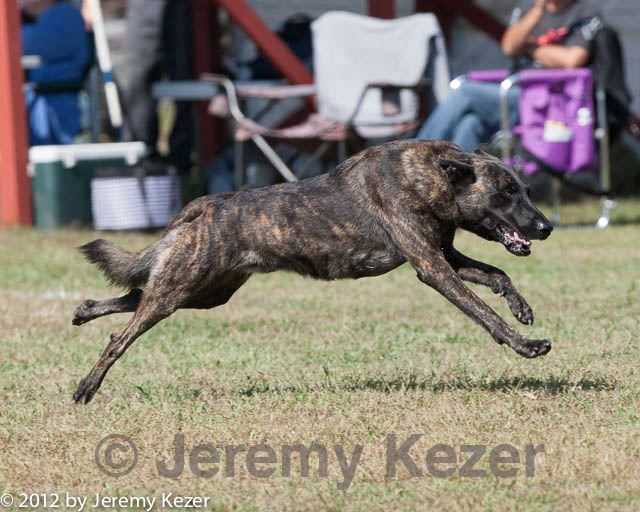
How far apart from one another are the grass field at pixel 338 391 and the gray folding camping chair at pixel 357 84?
7.66ft

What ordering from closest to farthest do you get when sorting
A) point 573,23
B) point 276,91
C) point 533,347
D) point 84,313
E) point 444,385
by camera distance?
point 533,347
point 444,385
point 84,313
point 573,23
point 276,91

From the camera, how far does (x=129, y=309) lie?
19.5ft

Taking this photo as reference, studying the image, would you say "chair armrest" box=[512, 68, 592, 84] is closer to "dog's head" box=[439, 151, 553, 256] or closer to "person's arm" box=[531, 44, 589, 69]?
"person's arm" box=[531, 44, 589, 69]

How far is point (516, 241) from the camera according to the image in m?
5.55

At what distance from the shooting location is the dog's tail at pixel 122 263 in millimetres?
5816

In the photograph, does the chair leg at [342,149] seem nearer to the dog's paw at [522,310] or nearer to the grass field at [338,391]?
the grass field at [338,391]

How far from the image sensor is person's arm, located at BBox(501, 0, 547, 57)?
11148mm

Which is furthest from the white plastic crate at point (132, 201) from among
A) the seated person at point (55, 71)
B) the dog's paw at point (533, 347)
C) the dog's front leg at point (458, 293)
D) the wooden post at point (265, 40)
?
the dog's paw at point (533, 347)

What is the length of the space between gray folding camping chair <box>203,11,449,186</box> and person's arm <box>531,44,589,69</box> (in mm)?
855

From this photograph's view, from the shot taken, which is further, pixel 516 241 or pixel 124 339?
pixel 124 339

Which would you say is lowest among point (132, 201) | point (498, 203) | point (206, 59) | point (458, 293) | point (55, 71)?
point (132, 201)

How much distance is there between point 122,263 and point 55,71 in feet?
22.9

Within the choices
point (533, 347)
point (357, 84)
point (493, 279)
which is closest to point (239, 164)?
point (357, 84)

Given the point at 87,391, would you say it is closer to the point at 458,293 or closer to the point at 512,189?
the point at 458,293
